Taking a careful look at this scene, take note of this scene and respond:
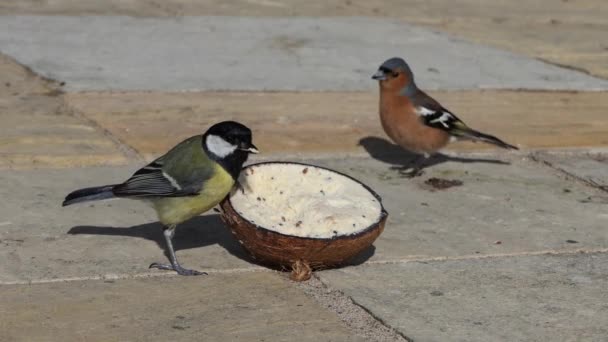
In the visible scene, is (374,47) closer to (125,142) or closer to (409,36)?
(409,36)

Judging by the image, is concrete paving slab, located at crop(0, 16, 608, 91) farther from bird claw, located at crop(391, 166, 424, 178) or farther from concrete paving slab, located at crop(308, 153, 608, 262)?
concrete paving slab, located at crop(308, 153, 608, 262)

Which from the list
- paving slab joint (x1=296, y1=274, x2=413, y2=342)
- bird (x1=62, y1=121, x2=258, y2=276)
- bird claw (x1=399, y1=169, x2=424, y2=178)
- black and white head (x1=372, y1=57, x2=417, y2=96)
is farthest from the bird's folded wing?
black and white head (x1=372, y1=57, x2=417, y2=96)

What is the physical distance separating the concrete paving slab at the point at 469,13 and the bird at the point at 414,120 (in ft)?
13.5

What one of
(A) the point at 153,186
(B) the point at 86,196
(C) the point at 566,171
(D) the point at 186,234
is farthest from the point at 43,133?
(C) the point at 566,171

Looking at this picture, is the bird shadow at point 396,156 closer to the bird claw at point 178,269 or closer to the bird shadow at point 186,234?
the bird shadow at point 186,234

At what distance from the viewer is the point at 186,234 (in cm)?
651

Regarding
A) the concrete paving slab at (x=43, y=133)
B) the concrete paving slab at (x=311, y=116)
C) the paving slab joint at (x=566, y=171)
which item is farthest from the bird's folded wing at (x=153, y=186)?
the paving slab joint at (x=566, y=171)

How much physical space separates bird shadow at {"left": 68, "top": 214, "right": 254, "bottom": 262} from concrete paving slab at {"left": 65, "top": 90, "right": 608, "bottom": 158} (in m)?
1.48

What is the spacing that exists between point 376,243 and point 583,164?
2678 millimetres

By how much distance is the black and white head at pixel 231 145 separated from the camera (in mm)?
5750

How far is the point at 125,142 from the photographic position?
26.8 feet

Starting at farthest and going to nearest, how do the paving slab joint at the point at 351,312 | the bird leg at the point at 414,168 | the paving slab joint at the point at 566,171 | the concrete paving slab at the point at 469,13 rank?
the concrete paving slab at the point at 469,13, the bird leg at the point at 414,168, the paving slab joint at the point at 566,171, the paving slab joint at the point at 351,312

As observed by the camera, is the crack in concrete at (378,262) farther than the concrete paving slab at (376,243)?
No

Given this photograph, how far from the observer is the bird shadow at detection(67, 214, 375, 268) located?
6141 millimetres
